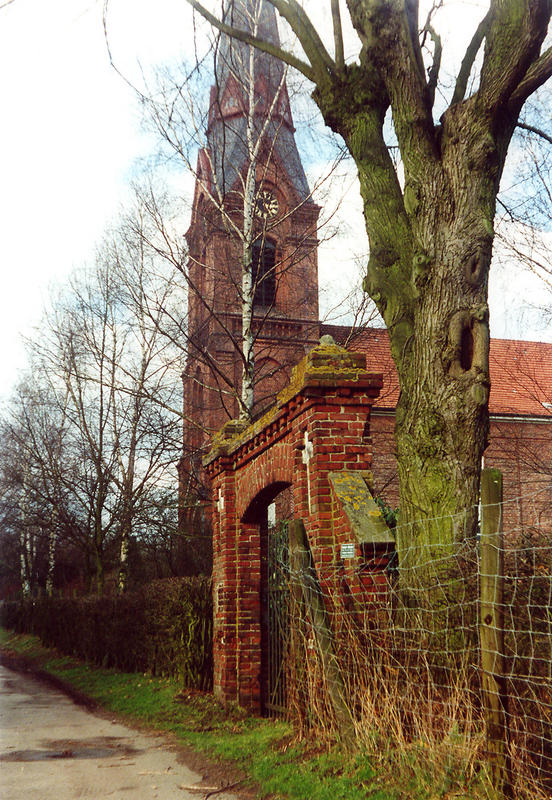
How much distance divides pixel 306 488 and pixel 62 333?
61.3ft

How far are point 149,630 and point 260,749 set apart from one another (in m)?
7.55

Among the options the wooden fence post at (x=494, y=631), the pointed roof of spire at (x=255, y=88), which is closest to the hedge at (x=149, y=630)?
the wooden fence post at (x=494, y=631)

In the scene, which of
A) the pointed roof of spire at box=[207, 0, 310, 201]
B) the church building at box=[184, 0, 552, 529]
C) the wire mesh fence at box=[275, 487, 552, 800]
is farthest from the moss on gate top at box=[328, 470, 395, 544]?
the pointed roof of spire at box=[207, 0, 310, 201]

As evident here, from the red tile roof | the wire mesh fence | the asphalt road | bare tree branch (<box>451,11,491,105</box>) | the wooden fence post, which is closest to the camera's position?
the wooden fence post

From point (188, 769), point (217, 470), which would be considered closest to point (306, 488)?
point (188, 769)

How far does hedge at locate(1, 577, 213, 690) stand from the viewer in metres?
11.2

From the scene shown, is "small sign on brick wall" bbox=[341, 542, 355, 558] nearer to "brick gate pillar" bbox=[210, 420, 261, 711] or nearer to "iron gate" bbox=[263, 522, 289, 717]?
"iron gate" bbox=[263, 522, 289, 717]

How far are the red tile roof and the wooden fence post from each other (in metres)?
23.5

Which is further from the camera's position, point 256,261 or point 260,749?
point 256,261

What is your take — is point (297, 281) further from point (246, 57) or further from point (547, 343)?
point (547, 343)

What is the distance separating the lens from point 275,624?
8.91m

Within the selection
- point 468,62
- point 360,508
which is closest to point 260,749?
point 360,508

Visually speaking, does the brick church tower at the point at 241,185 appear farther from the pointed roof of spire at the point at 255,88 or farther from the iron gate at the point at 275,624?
the iron gate at the point at 275,624

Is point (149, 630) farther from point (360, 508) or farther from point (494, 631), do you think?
point (494, 631)
